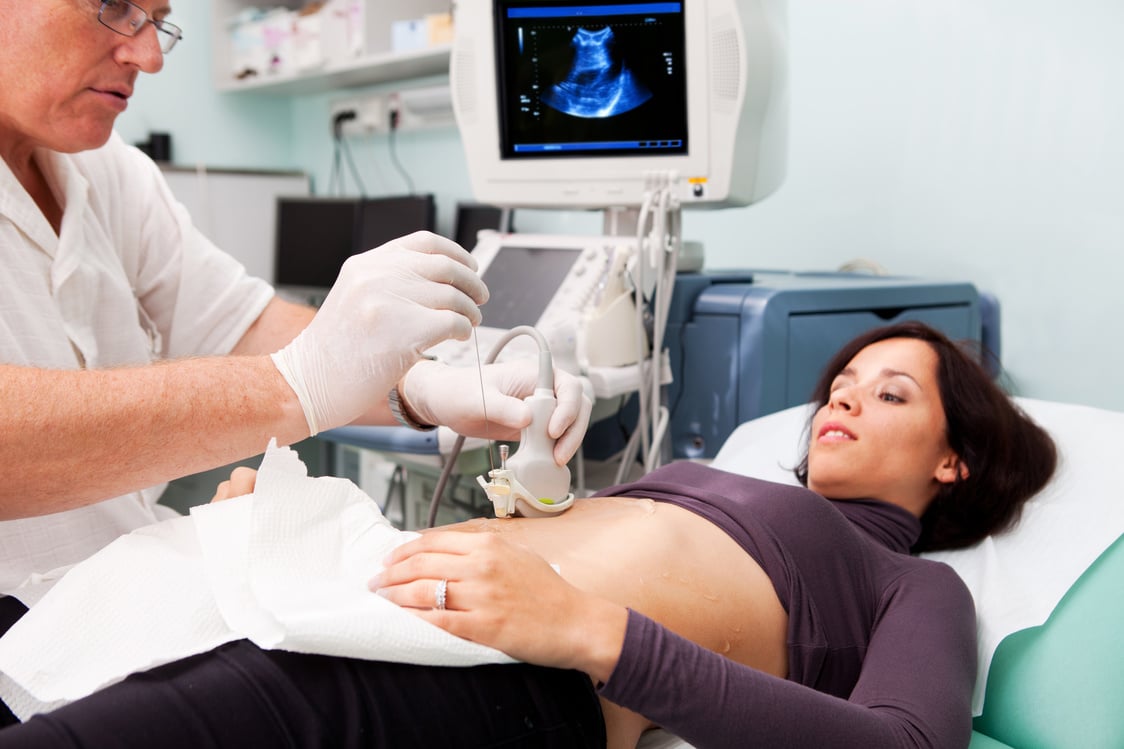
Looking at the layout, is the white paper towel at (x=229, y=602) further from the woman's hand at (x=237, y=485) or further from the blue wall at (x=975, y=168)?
the blue wall at (x=975, y=168)

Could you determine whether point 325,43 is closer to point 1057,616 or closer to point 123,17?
point 123,17

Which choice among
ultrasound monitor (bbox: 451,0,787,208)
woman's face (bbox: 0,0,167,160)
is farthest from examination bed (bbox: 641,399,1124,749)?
woman's face (bbox: 0,0,167,160)

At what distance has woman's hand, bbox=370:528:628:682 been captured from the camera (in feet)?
2.93

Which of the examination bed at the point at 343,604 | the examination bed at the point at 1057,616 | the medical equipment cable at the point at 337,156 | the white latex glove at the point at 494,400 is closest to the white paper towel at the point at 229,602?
the examination bed at the point at 343,604

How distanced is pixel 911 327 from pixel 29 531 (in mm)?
1354

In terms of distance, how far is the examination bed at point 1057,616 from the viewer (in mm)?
1216

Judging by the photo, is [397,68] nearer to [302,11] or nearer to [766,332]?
[302,11]

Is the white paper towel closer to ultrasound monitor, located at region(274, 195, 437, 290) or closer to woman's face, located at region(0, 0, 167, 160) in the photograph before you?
woman's face, located at region(0, 0, 167, 160)

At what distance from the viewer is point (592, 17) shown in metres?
1.86

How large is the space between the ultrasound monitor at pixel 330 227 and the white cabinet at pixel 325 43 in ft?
1.52

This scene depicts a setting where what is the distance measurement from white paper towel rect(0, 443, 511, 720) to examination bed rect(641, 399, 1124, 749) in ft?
1.44

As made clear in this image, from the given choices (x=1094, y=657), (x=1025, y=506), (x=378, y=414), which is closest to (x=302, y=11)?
(x=378, y=414)

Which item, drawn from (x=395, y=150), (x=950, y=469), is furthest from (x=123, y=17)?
(x=395, y=150)

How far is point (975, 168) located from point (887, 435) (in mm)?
1047
